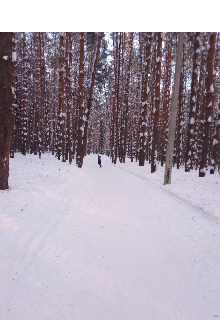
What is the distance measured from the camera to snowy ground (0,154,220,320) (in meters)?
1.92

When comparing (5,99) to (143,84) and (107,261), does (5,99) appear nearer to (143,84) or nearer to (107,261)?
(107,261)

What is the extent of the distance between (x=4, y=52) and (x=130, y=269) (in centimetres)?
589

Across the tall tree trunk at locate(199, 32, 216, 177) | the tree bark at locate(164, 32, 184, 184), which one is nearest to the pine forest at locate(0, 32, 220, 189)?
the tall tree trunk at locate(199, 32, 216, 177)

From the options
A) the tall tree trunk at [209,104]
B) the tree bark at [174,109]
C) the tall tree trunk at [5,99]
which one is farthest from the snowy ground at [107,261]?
the tall tree trunk at [209,104]

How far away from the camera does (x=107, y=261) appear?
270 centimetres

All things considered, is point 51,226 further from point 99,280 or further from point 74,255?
point 99,280

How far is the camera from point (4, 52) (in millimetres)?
5020

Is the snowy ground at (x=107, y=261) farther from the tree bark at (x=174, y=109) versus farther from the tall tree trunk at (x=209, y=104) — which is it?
the tall tree trunk at (x=209, y=104)

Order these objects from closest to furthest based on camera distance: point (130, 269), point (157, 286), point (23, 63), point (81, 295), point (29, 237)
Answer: point (81, 295)
point (157, 286)
point (130, 269)
point (29, 237)
point (23, 63)

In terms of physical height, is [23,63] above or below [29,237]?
above

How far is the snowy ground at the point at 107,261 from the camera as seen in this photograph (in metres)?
1.92

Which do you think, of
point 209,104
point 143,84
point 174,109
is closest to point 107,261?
point 174,109
